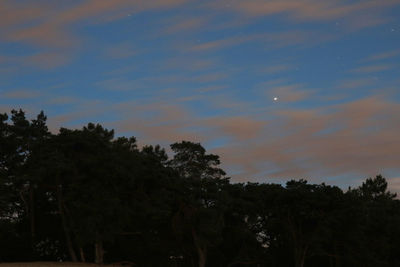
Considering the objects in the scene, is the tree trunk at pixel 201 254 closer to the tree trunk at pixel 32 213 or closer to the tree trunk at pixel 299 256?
the tree trunk at pixel 299 256

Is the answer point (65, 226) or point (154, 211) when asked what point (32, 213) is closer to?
point (65, 226)

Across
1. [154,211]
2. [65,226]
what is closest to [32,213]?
[65,226]

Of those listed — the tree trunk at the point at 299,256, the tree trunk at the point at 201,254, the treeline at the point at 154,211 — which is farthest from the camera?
the tree trunk at the point at 299,256

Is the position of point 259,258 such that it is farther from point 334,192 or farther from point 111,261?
point 111,261

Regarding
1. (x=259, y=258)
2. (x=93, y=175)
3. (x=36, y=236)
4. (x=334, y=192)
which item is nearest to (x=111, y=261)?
(x=36, y=236)

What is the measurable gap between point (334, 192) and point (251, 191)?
33.3 ft

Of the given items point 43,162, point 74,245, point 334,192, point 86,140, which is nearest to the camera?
point 43,162

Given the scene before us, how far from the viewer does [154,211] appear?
5181 centimetres

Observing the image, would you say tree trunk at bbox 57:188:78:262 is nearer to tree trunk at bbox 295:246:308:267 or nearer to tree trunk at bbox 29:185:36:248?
tree trunk at bbox 29:185:36:248

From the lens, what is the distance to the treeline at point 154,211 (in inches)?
1982

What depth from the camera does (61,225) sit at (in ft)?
183

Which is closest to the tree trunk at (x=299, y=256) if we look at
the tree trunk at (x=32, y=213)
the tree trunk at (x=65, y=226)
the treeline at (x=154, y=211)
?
the treeline at (x=154, y=211)

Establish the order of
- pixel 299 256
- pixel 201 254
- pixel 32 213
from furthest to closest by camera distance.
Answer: pixel 299 256, pixel 201 254, pixel 32 213

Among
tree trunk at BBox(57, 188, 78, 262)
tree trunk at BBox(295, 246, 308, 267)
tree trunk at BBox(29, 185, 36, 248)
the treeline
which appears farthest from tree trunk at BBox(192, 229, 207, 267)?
tree trunk at BBox(29, 185, 36, 248)
